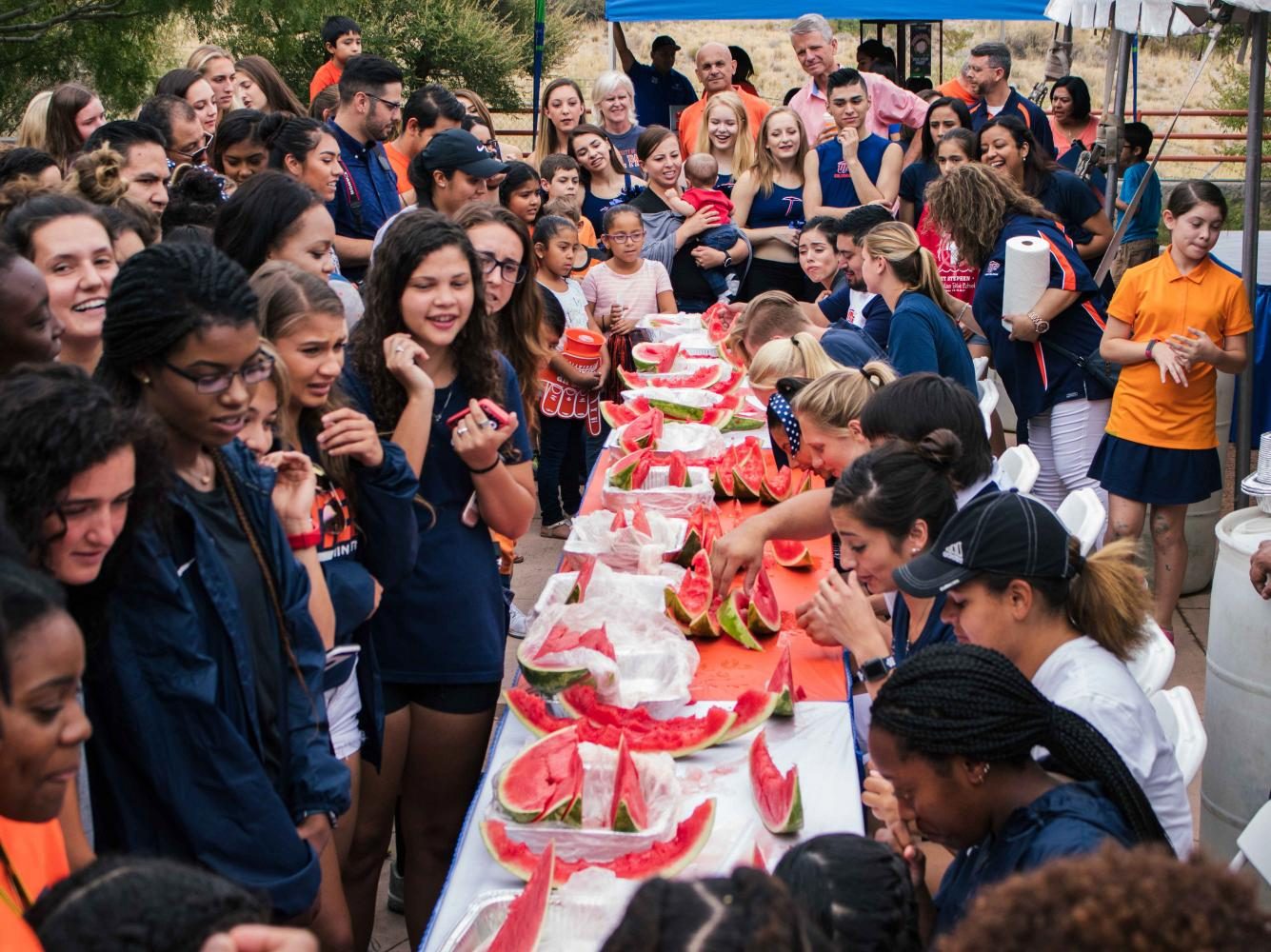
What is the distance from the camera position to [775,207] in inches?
352

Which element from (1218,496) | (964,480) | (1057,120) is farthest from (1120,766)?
(1057,120)

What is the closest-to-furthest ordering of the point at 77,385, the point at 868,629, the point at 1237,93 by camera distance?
the point at 77,385, the point at 868,629, the point at 1237,93

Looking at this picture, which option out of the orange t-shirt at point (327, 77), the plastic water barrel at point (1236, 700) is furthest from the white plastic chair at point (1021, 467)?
the orange t-shirt at point (327, 77)

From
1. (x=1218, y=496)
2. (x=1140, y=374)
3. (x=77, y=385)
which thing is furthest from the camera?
(x=1218, y=496)

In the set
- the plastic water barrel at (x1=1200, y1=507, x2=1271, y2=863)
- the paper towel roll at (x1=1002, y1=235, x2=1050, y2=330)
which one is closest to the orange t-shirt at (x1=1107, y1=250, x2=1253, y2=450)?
the paper towel roll at (x1=1002, y1=235, x2=1050, y2=330)

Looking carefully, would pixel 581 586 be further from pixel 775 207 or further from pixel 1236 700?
pixel 775 207

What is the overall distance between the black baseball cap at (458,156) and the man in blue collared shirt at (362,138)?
1.25 meters

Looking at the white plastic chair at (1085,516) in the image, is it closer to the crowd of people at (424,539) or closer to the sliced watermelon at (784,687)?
the crowd of people at (424,539)

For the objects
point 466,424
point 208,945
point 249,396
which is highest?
point 249,396

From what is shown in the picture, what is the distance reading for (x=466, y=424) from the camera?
3.57m

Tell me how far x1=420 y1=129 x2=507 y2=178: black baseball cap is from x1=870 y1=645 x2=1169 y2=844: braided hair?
152 inches

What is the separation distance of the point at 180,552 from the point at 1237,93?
65.0ft

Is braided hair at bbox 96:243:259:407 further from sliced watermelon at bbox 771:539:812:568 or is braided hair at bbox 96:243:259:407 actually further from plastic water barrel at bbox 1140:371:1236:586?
plastic water barrel at bbox 1140:371:1236:586

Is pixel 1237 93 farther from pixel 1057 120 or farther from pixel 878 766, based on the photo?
pixel 878 766
